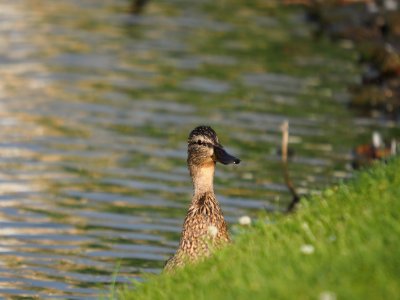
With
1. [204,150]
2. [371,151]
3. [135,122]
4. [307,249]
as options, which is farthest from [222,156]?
[135,122]

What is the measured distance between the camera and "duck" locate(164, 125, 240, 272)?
11695 millimetres

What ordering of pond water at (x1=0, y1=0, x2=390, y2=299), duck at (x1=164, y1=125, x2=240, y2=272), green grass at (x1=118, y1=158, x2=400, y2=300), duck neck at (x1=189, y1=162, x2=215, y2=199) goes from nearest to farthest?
green grass at (x1=118, y1=158, x2=400, y2=300), duck at (x1=164, y1=125, x2=240, y2=272), duck neck at (x1=189, y1=162, x2=215, y2=199), pond water at (x1=0, y1=0, x2=390, y2=299)

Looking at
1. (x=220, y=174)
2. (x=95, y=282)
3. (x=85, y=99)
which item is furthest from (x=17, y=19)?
(x=95, y=282)

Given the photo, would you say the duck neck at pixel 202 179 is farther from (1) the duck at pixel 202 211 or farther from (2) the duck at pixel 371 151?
(2) the duck at pixel 371 151

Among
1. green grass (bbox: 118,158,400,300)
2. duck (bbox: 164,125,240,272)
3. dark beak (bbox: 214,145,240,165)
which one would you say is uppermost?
green grass (bbox: 118,158,400,300)

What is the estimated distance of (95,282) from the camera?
14.5m

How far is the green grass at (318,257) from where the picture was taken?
8102mm

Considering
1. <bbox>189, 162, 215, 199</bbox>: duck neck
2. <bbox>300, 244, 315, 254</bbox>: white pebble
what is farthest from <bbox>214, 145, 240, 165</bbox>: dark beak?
<bbox>300, 244, 315, 254</bbox>: white pebble

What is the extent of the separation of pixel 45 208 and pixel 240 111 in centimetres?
706

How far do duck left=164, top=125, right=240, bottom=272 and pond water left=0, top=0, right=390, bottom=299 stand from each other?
142 centimetres

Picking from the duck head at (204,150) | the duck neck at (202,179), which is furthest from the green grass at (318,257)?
the duck head at (204,150)

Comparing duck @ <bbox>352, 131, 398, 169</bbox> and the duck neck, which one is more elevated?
the duck neck

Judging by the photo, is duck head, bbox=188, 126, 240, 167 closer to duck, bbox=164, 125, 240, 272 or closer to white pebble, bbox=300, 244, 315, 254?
duck, bbox=164, 125, 240, 272

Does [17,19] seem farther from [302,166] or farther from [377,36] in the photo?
[302,166]
